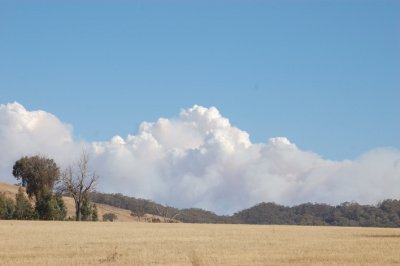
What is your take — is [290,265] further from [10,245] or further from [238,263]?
[10,245]

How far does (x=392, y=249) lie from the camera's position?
4166 cm

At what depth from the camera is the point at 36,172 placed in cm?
12762

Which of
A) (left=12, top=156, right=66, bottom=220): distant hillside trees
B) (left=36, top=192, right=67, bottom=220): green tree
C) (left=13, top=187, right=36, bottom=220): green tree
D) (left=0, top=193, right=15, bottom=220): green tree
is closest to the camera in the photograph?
(left=0, top=193, right=15, bottom=220): green tree

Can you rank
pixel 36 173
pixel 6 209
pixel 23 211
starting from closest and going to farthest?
pixel 6 209 → pixel 23 211 → pixel 36 173

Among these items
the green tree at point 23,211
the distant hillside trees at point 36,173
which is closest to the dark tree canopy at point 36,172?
the distant hillside trees at point 36,173

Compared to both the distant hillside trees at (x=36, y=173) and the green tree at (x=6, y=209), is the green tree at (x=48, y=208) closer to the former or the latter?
the green tree at (x=6, y=209)

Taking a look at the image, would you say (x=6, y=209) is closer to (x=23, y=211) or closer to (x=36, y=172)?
(x=23, y=211)

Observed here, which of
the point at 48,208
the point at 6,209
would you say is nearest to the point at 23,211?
the point at 6,209

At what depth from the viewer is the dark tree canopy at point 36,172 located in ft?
416

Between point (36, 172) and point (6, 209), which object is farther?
point (36, 172)

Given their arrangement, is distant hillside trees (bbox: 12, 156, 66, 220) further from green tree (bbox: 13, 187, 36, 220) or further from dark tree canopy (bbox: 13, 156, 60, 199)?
green tree (bbox: 13, 187, 36, 220)

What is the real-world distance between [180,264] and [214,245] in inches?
525

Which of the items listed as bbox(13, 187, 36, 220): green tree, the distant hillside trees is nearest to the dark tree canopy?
the distant hillside trees

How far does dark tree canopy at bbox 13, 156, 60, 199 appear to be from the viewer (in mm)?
126669
